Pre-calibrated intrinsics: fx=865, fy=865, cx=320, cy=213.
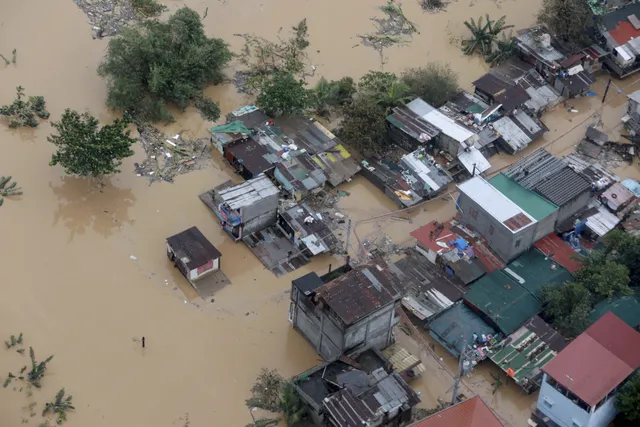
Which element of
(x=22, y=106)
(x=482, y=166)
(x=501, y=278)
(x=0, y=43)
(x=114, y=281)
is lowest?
(x=501, y=278)

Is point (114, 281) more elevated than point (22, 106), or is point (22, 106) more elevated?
point (22, 106)

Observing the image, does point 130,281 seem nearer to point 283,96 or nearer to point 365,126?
point 283,96

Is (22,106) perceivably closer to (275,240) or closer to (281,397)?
(275,240)

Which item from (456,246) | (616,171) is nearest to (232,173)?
(456,246)

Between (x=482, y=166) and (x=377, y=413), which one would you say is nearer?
(x=377, y=413)

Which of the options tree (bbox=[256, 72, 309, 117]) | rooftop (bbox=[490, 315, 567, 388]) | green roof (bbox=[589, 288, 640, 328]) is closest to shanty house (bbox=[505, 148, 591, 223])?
green roof (bbox=[589, 288, 640, 328])

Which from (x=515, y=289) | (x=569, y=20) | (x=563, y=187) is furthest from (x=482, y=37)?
(x=515, y=289)
